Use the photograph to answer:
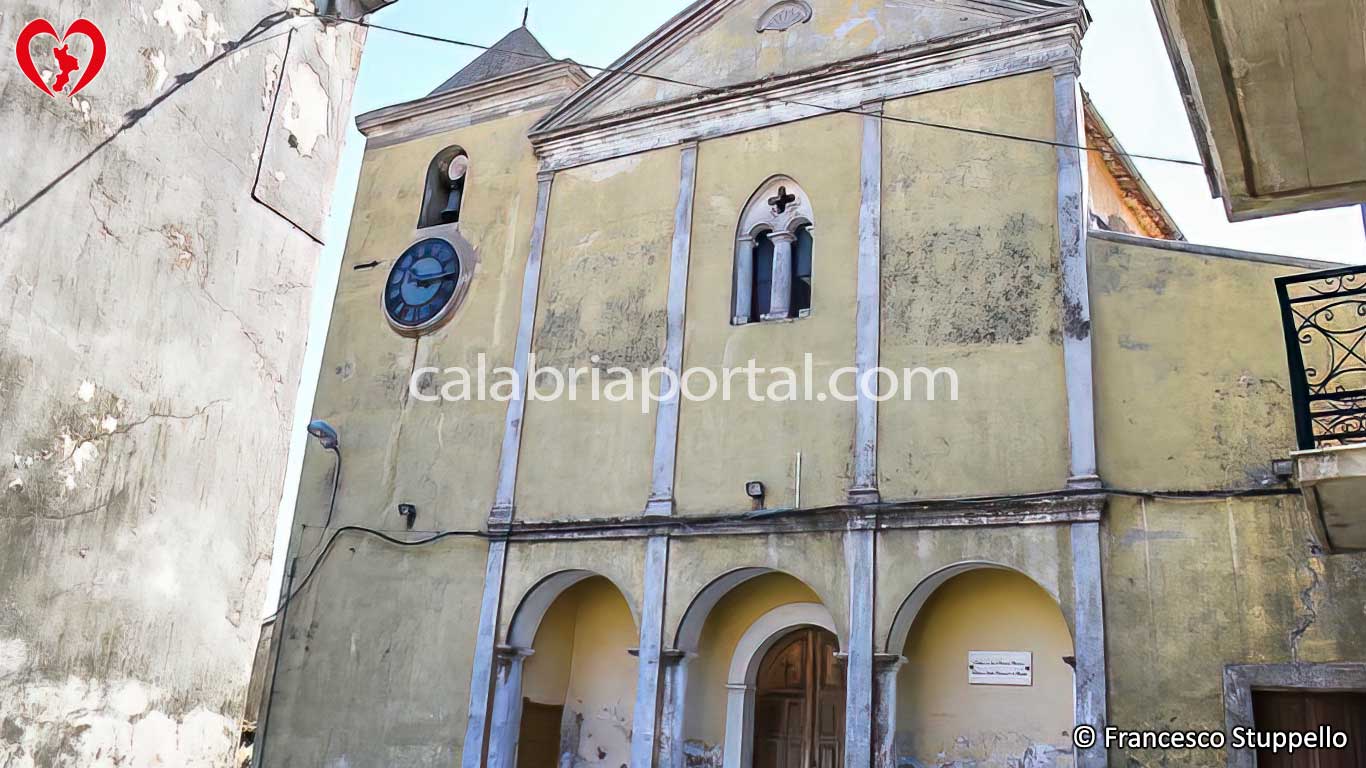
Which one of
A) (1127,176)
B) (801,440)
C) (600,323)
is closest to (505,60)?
(600,323)

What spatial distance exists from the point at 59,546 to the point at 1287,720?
8449mm

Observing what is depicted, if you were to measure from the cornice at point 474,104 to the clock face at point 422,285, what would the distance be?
5.83 ft

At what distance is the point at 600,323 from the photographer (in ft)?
41.9

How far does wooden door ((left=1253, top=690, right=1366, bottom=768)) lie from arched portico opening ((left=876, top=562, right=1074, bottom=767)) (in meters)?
1.52

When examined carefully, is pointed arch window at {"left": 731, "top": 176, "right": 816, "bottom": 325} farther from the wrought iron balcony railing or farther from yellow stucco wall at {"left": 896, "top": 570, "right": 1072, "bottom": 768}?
the wrought iron balcony railing

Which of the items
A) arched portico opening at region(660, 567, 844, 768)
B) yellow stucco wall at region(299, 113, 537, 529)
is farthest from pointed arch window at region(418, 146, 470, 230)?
arched portico opening at region(660, 567, 844, 768)

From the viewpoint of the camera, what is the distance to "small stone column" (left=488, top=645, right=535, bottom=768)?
11.8m

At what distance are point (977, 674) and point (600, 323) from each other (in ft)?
17.8

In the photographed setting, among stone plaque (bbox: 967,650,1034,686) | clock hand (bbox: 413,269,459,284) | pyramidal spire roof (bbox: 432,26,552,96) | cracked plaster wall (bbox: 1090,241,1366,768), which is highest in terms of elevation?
pyramidal spire roof (bbox: 432,26,552,96)

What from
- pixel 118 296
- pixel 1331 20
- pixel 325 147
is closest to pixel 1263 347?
pixel 1331 20

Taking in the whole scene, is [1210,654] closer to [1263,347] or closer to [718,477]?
[1263,347]

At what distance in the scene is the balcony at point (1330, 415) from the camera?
22.6ft

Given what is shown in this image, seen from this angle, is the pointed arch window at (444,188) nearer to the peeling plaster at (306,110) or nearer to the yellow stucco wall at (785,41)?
the yellow stucco wall at (785,41)

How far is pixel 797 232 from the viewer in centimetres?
1212
